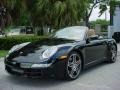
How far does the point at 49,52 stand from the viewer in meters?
5.86

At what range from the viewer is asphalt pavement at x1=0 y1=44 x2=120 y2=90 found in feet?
18.5

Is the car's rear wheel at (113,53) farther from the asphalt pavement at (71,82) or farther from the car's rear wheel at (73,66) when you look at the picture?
the car's rear wheel at (73,66)

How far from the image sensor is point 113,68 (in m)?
7.73

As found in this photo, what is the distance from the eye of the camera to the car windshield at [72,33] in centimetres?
697

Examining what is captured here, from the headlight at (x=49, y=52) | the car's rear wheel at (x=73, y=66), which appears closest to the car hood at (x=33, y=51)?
the headlight at (x=49, y=52)

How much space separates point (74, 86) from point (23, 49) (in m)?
1.55

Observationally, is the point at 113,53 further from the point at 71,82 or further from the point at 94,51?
the point at 71,82

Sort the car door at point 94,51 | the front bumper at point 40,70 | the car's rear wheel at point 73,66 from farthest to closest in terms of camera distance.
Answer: the car door at point 94,51 → the car's rear wheel at point 73,66 → the front bumper at point 40,70

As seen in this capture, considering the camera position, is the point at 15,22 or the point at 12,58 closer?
the point at 12,58

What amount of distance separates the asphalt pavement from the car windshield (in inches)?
38.1

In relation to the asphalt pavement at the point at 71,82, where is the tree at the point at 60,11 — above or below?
above

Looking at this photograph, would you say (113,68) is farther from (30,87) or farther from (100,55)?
(30,87)

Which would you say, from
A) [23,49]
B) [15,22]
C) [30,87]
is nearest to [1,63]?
[23,49]

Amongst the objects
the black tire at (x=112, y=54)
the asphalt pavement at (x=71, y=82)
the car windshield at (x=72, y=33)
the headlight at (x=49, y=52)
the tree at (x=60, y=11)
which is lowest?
the asphalt pavement at (x=71, y=82)
